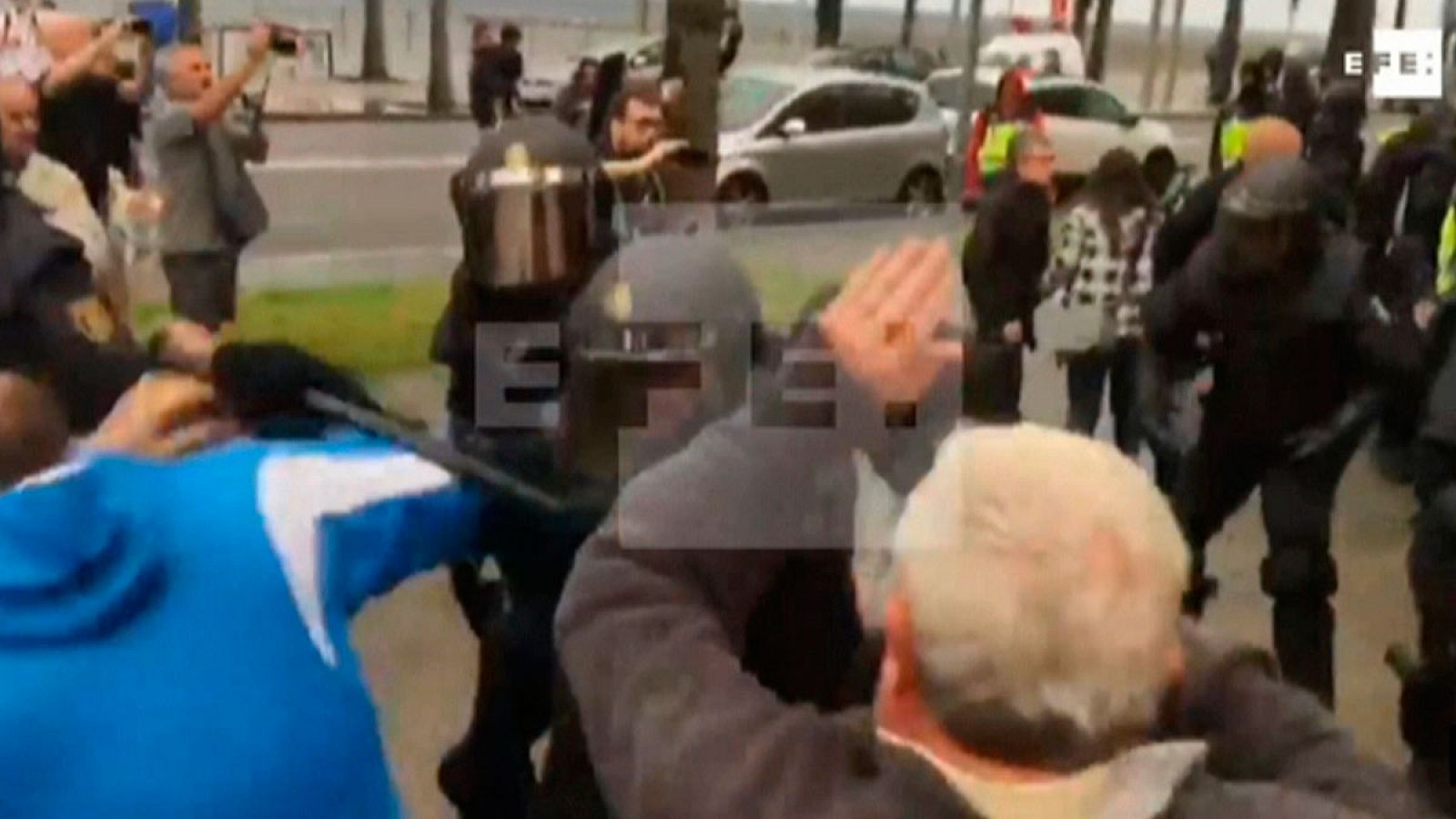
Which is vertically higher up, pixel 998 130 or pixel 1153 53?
pixel 998 130

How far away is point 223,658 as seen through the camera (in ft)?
6.02

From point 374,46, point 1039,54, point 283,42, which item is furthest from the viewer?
point 374,46

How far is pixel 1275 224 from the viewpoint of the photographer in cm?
484

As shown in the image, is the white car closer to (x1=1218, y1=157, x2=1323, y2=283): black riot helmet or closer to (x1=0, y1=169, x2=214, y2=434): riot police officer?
(x1=1218, y1=157, x2=1323, y2=283): black riot helmet

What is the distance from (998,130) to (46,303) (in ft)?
19.7

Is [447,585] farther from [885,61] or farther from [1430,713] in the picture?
[885,61]

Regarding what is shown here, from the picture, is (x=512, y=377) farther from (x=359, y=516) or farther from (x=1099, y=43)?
(x=1099, y=43)

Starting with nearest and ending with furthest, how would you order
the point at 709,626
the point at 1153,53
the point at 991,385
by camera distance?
the point at 709,626 < the point at 991,385 < the point at 1153,53

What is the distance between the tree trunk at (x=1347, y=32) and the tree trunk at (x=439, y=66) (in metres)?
9.71

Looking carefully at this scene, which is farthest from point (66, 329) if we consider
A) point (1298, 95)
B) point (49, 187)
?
point (1298, 95)

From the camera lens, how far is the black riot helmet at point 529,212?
2.82 meters

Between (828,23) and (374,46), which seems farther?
(374,46)

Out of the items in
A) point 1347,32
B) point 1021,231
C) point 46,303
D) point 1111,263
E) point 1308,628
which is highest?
point 46,303

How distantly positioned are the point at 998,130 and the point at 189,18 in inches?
146
